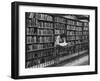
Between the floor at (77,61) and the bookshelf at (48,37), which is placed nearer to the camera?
the bookshelf at (48,37)

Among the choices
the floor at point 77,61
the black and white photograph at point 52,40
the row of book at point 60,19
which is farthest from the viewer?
the floor at point 77,61

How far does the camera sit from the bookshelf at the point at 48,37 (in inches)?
161

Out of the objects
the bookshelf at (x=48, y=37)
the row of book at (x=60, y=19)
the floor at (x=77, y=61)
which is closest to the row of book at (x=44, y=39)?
the bookshelf at (x=48, y=37)

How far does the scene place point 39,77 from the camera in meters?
4.14

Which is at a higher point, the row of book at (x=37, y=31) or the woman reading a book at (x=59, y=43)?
the row of book at (x=37, y=31)

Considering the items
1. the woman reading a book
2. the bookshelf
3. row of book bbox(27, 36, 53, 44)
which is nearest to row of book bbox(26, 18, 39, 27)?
the bookshelf

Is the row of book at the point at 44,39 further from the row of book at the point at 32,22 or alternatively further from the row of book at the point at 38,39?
the row of book at the point at 32,22

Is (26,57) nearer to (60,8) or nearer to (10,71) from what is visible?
(10,71)

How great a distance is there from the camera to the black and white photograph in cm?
402

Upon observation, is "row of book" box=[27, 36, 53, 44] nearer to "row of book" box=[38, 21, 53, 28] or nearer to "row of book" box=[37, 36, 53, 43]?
"row of book" box=[37, 36, 53, 43]

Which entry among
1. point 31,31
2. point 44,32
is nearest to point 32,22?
point 31,31

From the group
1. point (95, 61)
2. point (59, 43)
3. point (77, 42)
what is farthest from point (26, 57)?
point (95, 61)

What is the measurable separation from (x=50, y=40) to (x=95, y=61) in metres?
0.80

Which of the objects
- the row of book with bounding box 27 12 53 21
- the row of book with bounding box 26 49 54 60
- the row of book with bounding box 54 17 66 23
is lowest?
the row of book with bounding box 26 49 54 60
